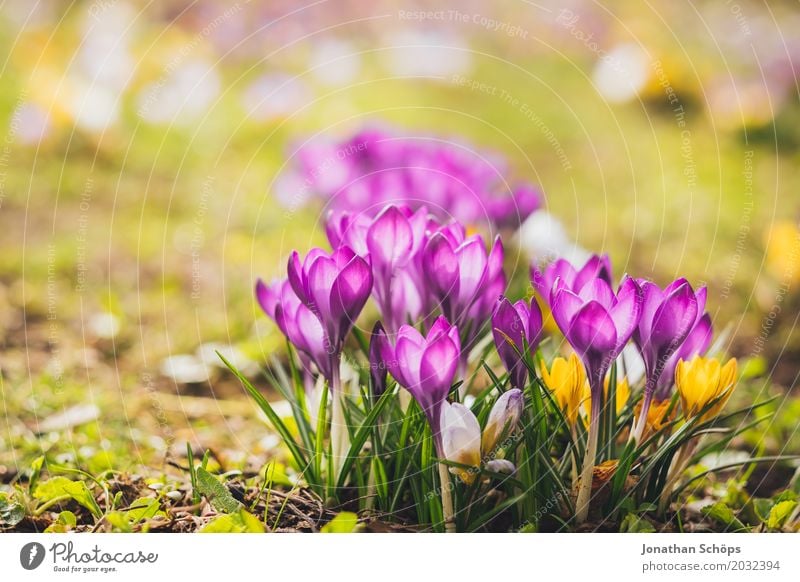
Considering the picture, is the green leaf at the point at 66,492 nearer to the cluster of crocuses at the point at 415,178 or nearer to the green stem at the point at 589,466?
the green stem at the point at 589,466

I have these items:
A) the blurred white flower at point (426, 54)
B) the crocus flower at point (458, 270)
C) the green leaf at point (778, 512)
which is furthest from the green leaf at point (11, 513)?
the blurred white flower at point (426, 54)

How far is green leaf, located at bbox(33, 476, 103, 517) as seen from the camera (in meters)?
0.96

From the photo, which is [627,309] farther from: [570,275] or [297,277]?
[297,277]

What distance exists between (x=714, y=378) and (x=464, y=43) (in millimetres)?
1961

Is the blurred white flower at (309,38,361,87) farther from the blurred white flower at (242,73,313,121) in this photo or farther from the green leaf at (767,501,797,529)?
the green leaf at (767,501,797,529)

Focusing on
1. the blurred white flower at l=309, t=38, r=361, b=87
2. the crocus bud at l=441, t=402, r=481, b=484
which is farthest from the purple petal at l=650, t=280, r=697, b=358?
the blurred white flower at l=309, t=38, r=361, b=87

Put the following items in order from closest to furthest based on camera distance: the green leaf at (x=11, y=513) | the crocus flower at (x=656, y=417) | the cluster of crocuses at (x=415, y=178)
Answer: the crocus flower at (x=656, y=417)
the green leaf at (x=11, y=513)
the cluster of crocuses at (x=415, y=178)

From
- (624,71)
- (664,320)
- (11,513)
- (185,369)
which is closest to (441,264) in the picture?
(664,320)

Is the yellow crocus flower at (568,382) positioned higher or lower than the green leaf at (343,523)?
higher

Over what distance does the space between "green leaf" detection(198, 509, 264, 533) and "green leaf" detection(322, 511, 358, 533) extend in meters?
0.08

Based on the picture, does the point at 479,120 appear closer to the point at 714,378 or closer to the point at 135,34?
the point at 135,34

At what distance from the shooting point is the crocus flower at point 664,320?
2.65 ft
